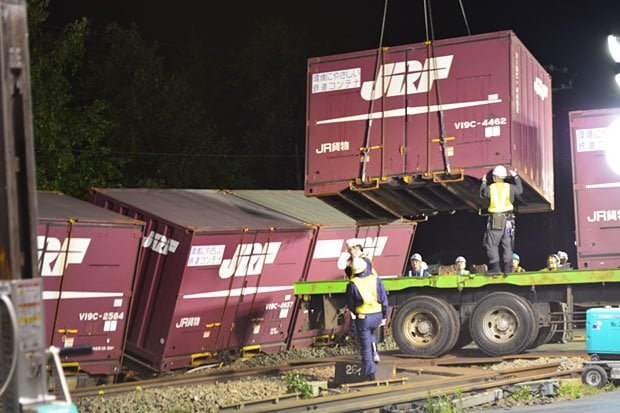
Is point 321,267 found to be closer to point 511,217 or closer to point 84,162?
point 511,217

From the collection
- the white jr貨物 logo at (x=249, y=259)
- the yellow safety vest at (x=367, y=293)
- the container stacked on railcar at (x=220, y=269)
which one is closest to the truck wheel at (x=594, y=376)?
the yellow safety vest at (x=367, y=293)

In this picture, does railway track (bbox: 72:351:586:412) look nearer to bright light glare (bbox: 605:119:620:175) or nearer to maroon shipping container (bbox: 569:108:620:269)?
maroon shipping container (bbox: 569:108:620:269)

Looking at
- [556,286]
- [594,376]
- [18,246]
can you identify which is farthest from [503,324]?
[18,246]

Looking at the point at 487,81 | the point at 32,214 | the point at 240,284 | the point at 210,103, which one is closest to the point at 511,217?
the point at 487,81

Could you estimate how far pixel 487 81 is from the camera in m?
14.4

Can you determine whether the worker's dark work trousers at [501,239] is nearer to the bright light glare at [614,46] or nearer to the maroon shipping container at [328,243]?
the maroon shipping container at [328,243]

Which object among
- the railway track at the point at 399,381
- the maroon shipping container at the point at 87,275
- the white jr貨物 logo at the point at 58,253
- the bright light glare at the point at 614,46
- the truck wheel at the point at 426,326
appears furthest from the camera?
the bright light glare at the point at 614,46

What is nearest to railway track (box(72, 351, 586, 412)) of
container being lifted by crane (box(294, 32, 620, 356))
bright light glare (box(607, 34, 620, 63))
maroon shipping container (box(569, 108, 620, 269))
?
container being lifted by crane (box(294, 32, 620, 356))

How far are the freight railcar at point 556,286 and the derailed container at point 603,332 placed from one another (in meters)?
1.93

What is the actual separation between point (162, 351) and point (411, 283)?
4243 mm

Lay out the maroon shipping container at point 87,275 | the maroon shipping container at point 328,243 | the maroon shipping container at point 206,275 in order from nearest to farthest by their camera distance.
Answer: the maroon shipping container at point 87,275, the maroon shipping container at point 206,275, the maroon shipping container at point 328,243

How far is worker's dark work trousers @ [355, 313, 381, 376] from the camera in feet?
41.0

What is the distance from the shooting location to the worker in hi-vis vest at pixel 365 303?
41.1 feet

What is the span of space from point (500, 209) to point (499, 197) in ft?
0.78
